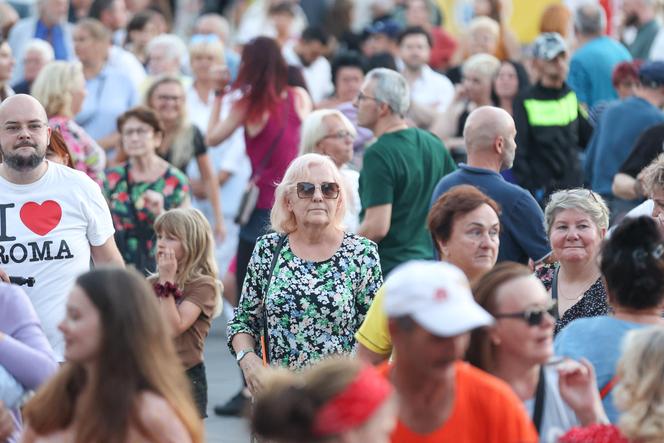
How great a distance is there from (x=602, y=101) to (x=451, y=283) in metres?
8.43

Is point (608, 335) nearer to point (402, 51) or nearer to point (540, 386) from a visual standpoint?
point (540, 386)

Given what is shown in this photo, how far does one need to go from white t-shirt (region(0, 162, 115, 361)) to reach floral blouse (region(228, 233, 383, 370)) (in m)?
0.89

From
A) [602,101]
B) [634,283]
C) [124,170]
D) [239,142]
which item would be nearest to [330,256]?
[634,283]

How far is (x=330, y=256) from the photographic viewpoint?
6.30m

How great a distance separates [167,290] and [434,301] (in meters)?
3.35

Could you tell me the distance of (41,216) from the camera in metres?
6.62

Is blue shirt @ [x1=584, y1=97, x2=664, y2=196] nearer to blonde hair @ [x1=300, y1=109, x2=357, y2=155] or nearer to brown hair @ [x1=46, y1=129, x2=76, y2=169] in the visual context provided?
blonde hair @ [x1=300, y1=109, x2=357, y2=155]

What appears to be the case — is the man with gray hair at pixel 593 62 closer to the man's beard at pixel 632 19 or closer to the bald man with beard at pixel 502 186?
the man's beard at pixel 632 19

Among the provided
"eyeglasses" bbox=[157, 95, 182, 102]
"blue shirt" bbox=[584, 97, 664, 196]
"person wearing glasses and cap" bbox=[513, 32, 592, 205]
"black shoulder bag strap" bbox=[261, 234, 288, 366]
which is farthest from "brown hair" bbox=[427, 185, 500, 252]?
"eyeglasses" bbox=[157, 95, 182, 102]

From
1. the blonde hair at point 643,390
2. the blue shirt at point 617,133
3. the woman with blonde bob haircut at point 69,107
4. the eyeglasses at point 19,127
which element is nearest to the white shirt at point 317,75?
the woman with blonde bob haircut at point 69,107

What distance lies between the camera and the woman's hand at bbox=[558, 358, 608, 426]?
4383 mm

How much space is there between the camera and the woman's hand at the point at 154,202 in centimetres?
934

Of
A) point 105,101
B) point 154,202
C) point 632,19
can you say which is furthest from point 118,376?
point 632,19

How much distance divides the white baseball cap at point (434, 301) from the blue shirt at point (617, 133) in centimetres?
629
